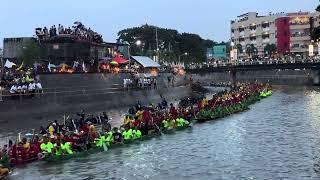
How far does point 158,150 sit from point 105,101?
116 ft

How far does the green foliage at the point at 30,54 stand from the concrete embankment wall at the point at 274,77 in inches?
2403

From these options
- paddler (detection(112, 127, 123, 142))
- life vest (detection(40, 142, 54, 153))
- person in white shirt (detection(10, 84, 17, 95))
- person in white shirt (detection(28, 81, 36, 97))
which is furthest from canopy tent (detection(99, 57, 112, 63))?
life vest (detection(40, 142, 54, 153))

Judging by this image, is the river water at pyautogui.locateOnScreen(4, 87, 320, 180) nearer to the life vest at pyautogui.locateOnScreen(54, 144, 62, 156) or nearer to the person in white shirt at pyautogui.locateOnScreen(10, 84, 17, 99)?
the life vest at pyautogui.locateOnScreen(54, 144, 62, 156)

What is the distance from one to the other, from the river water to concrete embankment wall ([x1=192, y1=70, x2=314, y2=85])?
84.8 m

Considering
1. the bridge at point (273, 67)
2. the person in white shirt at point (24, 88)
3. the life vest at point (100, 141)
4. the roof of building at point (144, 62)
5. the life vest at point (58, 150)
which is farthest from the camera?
the bridge at point (273, 67)

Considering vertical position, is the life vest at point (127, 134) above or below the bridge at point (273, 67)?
below

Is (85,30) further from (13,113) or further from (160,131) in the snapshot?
(160,131)

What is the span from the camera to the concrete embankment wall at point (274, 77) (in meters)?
134

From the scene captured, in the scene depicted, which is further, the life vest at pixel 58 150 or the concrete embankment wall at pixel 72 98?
the concrete embankment wall at pixel 72 98

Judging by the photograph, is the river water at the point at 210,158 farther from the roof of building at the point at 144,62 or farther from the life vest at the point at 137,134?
the roof of building at the point at 144,62

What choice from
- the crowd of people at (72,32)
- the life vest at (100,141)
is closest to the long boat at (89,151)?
the life vest at (100,141)

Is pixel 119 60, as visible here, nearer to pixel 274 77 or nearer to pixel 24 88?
pixel 24 88

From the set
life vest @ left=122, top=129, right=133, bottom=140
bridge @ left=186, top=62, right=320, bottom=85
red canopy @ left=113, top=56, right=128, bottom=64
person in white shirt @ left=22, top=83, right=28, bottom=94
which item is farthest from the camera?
bridge @ left=186, top=62, right=320, bottom=85

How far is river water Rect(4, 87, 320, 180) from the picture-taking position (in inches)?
1225
